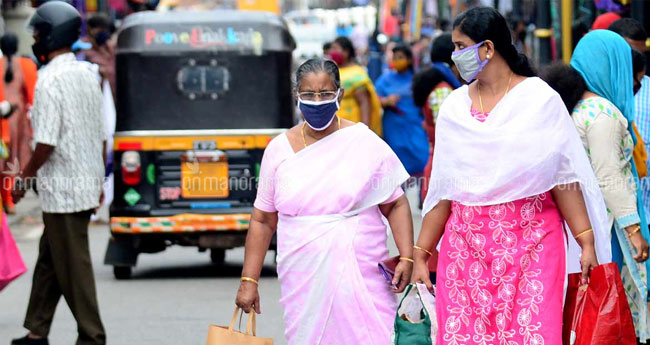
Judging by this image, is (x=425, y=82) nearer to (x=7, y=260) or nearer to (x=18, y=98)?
(x=7, y=260)

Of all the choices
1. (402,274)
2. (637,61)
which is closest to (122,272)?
(637,61)

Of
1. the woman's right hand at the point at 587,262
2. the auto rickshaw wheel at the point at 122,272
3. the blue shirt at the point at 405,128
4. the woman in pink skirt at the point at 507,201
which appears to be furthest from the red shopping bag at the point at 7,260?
the blue shirt at the point at 405,128

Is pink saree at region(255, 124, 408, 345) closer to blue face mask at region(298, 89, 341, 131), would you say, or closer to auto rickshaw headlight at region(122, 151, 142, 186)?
blue face mask at region(298, 89, 341, 131)

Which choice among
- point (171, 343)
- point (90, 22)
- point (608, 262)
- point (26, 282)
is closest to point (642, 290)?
point (608, 262)

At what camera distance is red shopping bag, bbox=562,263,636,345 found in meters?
4.85


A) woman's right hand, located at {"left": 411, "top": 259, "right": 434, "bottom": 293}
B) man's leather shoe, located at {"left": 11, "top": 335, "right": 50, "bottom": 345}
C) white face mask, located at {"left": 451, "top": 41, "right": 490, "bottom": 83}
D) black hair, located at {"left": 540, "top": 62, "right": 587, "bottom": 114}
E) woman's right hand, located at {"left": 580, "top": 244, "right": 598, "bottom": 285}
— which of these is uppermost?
white face mask, located at {"left": 451, "top": 41, "right": 490, "bottom": 83}

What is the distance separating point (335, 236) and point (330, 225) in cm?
5

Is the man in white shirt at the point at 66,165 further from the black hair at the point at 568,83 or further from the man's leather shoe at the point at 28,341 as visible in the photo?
the black hair at the point at 568,83

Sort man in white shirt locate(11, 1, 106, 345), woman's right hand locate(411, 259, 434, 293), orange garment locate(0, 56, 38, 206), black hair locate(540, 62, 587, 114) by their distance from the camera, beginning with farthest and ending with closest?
orange garment locate(0, 56, 38, 206) → man in white shirt locate(11, 1, 106, 345) → black hair locate(540, 62, 587, 114) → woman's right hand locate(411, 259, 434, 293)

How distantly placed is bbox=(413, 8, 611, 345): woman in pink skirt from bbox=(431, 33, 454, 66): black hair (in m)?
2.85

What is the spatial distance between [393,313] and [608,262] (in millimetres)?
891

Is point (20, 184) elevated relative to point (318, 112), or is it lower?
lower

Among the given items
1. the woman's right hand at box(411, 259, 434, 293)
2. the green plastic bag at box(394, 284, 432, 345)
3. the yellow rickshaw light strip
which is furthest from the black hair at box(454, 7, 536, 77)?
the yellow rickshaw light strip

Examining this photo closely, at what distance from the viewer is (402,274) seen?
5387 millimetres
